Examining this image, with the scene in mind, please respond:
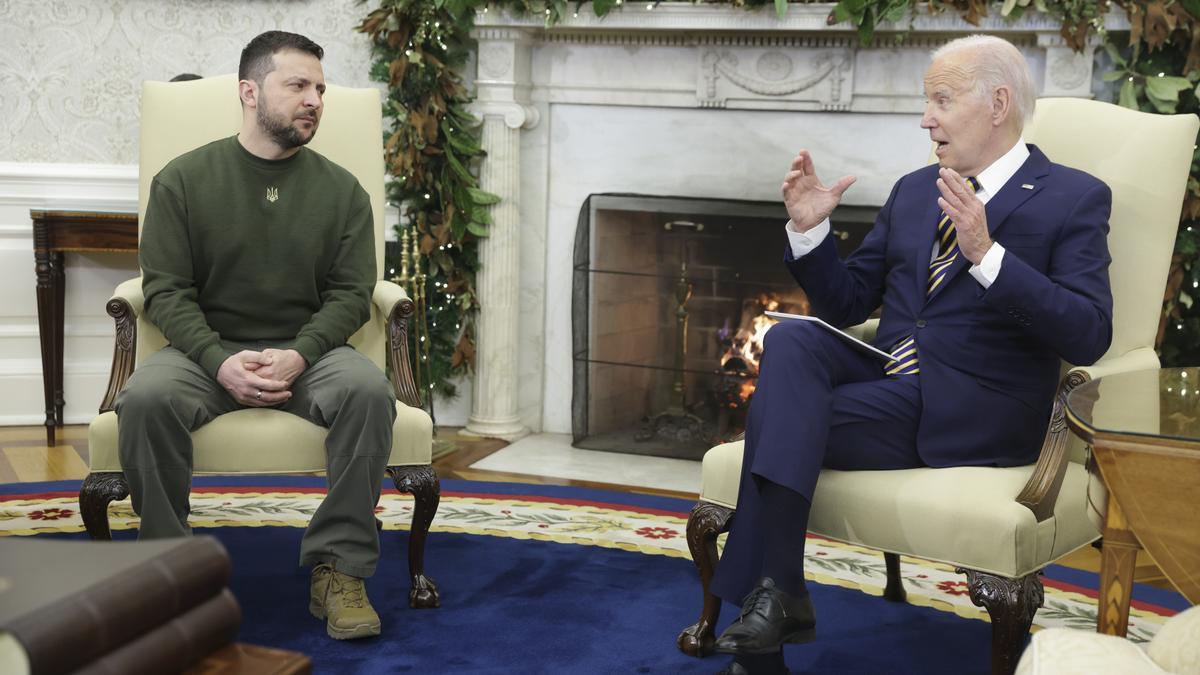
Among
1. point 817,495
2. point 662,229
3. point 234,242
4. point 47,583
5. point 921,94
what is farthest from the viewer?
point 662,229

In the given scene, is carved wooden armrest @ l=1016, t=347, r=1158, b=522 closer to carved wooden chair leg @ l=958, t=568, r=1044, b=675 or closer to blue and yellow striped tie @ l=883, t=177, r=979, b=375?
carved wooden chair leg @ l=958, t=568, r=1044, b=675

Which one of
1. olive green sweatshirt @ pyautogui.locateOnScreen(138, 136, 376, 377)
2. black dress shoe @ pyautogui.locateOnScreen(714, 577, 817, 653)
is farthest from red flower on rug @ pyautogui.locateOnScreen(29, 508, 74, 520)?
black dress shoe @ pyautogui.locateOnScreen(714, 577, 817, 653)

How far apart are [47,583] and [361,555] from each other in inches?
57.2

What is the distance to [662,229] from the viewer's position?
4312 mm

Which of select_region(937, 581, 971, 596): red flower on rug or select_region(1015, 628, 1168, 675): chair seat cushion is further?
select_region(937, 581, 971, 596): red flower on rug

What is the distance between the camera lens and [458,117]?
169 inches

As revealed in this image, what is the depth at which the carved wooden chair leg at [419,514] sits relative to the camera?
8.71 ft

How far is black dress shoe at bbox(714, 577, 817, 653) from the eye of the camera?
6.72ft

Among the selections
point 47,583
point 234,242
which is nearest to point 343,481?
point 234,242

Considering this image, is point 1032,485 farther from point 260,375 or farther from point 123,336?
point 123,336

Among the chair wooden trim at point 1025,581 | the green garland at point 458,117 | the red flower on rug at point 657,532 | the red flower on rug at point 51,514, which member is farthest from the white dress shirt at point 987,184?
the red flower on rug at point 51,514

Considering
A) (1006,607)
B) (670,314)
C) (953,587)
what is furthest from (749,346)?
(1006,607)

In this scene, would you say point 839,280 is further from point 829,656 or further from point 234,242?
point 234,242

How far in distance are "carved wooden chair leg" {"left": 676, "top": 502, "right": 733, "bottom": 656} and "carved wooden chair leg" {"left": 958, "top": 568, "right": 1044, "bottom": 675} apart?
1.65 ft
